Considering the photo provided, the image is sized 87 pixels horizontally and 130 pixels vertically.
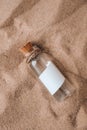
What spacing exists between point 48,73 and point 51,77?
2 centimetres

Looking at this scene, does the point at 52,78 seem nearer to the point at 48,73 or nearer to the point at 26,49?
the point at 48,73

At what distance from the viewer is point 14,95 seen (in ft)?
3.28

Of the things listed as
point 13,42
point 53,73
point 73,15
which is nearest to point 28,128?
point 53,73

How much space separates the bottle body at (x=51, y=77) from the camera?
94 centimetres

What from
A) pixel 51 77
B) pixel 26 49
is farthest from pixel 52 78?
pixel 26 49

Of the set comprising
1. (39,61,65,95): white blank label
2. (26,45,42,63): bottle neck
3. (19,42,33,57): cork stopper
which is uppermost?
(19,42,33,57): cork stopper

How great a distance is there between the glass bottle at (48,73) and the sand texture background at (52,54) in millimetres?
23

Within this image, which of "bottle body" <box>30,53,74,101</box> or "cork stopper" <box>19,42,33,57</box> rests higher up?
"cork stopper" <box>19,42,33,57</box>

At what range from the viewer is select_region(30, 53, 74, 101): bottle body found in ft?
3.08

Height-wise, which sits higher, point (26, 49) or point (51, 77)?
point (26, 49)

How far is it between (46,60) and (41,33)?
0.34 feet

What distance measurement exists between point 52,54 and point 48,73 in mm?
81

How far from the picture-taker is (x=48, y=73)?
3.11 feet

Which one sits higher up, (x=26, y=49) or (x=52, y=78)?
(x=26, y=49)
